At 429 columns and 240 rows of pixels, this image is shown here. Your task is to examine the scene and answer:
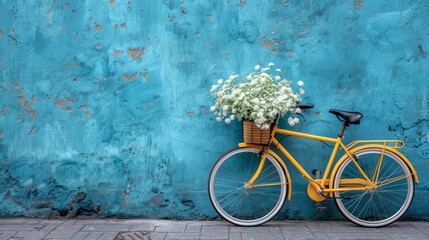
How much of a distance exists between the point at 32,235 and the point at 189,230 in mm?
1571

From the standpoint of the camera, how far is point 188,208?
5.96m

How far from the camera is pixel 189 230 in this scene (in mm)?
5543

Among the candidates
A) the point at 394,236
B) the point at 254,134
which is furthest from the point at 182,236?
the point at 394,236

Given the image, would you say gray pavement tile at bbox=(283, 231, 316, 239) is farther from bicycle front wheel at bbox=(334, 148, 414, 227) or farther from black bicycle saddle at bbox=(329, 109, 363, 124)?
black bicycle saddle at bbox=(329, 109, 363, 124)

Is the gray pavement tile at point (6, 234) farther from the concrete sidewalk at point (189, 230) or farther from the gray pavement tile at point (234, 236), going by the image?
the gray pavement tile at point (234, 236)

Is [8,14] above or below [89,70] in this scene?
above

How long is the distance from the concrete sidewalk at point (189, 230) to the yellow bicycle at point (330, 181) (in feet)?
0.53

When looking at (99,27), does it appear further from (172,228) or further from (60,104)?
(172,228)

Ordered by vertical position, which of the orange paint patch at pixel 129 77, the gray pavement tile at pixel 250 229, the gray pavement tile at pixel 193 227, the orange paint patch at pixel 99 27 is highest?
the orange paint patch at pixel 99 27

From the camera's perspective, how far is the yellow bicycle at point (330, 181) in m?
5.61

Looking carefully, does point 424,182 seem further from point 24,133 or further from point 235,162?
point 24,133

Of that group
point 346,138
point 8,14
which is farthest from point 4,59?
point 346,138

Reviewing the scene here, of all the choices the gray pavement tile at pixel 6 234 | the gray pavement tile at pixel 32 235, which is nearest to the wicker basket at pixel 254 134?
the gray pavement tile at pixel 32 235

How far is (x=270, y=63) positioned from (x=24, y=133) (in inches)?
112
